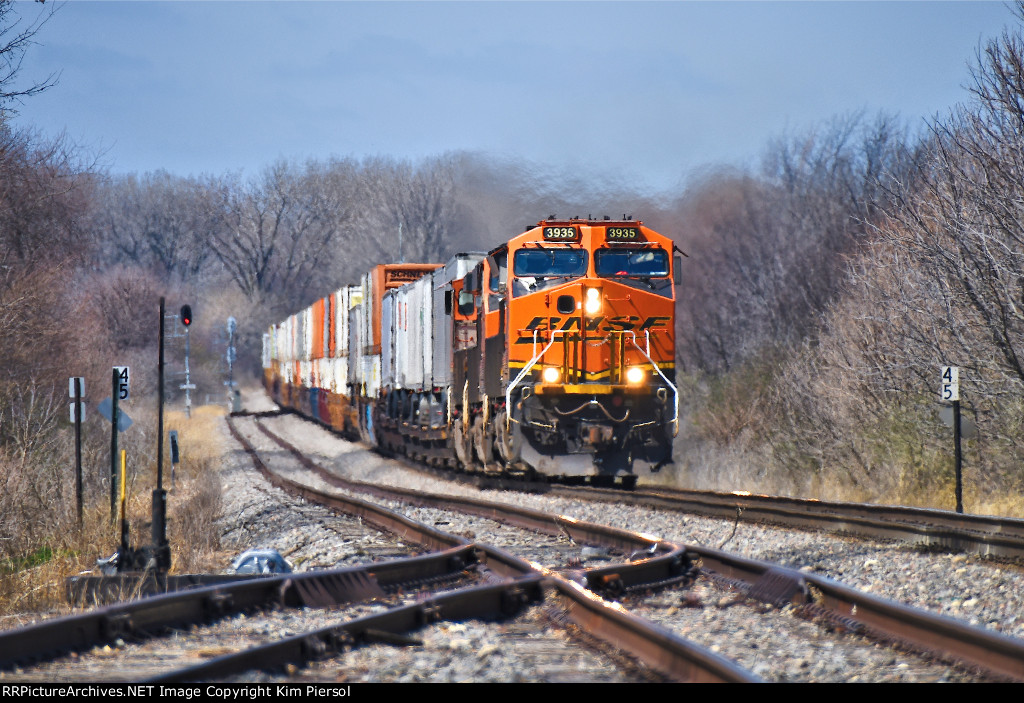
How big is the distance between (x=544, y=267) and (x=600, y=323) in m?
1.12

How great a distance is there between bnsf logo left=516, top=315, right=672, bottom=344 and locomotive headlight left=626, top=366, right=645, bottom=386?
21.8 inches

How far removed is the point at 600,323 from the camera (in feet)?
51.1

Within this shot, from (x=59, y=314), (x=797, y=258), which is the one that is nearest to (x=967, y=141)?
(x=797, y=258)

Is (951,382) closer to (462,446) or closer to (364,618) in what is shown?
(462,446)

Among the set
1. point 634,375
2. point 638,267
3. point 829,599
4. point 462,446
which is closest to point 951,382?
point 634,375

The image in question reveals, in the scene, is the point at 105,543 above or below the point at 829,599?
below

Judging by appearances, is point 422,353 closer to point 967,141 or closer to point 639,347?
point 639,347

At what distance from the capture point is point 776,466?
994 inches

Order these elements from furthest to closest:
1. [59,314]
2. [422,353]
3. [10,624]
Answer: [59,314], [422,353], [10,624]

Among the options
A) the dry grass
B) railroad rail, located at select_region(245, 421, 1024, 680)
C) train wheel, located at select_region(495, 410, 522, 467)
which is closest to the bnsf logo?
train wheel, located at select_region(495, 410, 522, 467)

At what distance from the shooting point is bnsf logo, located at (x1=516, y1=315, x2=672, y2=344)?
15.4m

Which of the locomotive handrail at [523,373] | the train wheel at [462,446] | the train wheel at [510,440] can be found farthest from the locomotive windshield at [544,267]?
the train wheel at [462,446]

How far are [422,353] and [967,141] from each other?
1046 centimetres
